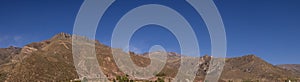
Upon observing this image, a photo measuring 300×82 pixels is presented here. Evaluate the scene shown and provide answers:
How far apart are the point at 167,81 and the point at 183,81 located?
86.5 ft

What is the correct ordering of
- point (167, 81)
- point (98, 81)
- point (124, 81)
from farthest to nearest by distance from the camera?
point (167, 81) → point (124, 81) → point (98, 81)

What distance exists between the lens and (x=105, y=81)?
4943 inches

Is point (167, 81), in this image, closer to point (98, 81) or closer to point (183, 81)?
point (183, 81)

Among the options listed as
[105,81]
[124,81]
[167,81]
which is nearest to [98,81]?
[105,81]

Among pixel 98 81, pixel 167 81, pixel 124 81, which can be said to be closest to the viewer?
pixel 98 81

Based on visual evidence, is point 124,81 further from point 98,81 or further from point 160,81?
point 98,81

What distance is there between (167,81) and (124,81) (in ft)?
120

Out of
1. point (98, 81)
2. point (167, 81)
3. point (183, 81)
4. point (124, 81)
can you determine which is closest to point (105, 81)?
point (98, 81)

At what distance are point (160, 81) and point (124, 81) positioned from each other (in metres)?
16.0

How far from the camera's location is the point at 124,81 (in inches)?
6663

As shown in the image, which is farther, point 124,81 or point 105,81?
point 124,81

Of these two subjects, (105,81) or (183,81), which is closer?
(105,81)

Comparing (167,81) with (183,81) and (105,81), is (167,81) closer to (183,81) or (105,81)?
(183,81)

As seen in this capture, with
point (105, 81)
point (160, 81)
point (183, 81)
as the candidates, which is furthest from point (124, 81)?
point (105, 81)
